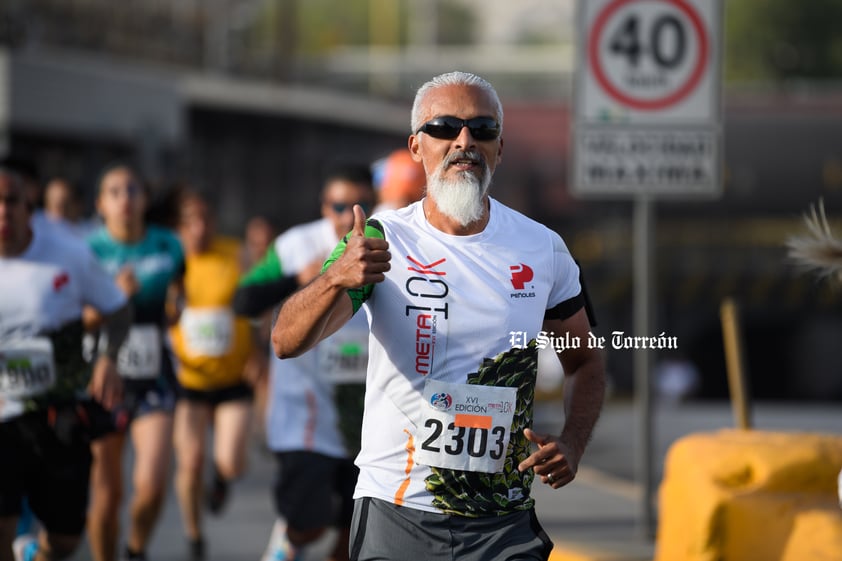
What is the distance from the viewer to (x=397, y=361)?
4203 mm

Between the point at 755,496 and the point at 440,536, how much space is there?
3078mm

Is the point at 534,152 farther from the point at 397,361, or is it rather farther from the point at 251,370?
the point at 397,361

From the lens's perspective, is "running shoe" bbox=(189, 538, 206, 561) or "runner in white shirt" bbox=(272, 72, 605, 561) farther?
"running shoe" bbox=(189, 538, 206, 561)

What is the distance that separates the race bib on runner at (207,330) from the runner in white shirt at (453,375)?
649cm

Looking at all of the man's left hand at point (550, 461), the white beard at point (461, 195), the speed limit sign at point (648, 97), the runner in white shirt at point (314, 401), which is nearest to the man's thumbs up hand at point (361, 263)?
the white beard at point (461, 195)

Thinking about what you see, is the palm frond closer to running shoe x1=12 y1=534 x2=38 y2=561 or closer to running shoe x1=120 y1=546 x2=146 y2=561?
running shoe x1=12 y1=534 x2=38 y2=561

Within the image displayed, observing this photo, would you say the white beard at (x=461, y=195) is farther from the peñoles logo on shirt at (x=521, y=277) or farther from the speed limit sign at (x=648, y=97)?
the speed limit sign at (x=648, y=97)

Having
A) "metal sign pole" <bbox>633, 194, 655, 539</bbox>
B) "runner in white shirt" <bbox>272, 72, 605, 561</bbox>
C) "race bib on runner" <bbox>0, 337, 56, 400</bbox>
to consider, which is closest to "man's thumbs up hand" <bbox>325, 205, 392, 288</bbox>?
"runner in white shirt" <bbox>272, 72, 605, 561</bbox>

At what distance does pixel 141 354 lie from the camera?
343 inches

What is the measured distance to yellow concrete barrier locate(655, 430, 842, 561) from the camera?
675 cm

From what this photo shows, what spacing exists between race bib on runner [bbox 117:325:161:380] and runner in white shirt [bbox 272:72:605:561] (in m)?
4.50

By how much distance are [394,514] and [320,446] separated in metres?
3.07

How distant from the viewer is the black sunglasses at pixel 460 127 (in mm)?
4219

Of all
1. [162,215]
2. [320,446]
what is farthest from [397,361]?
[162,215]
